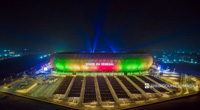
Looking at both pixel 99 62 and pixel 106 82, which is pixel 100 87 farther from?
pixel 99 62

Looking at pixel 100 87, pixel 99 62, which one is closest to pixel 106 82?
pixel 100 87

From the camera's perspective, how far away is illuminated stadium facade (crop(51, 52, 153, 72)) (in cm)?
4819

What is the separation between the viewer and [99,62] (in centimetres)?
4794

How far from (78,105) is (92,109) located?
319 centimetres

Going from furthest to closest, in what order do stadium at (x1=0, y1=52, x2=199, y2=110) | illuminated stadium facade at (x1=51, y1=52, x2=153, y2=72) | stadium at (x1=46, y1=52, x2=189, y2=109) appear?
illuminated stadium facade at (x1=51, y1=52, x2=153, y2=72) → stadium at (x1=46, y1=52, x2=189, y2=109) → stadium at (x1=0, y1=52, x2=199, y2=110)

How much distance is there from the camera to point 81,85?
1403 inches

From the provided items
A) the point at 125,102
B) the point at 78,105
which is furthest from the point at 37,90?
the point at 125,102

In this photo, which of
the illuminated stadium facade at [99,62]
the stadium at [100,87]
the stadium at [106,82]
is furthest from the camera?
the illuminated stadium facade at [99,62]

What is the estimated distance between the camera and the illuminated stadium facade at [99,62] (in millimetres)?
48188

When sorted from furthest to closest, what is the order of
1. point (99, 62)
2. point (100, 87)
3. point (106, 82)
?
1. point (99, 62)
2. point (106, 82)
3. point (100, 87)

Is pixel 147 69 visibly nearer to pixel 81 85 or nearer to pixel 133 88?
pixel 133 88

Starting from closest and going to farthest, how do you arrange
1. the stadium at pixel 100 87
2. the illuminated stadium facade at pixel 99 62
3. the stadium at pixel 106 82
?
1. the stadium at pixel 100 87
2. the stadium at pixel 106 82
3. the illuminated stadium facade at pixel 99 62

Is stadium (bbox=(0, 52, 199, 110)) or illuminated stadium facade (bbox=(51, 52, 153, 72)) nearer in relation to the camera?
stadium (bbox=(0, 52, 199, 110))

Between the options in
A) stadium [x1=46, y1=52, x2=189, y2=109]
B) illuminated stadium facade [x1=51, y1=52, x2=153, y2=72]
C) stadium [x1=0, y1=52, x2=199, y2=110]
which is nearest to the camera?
stadium [x1=0, y1=52, x2=199, y2=110]
